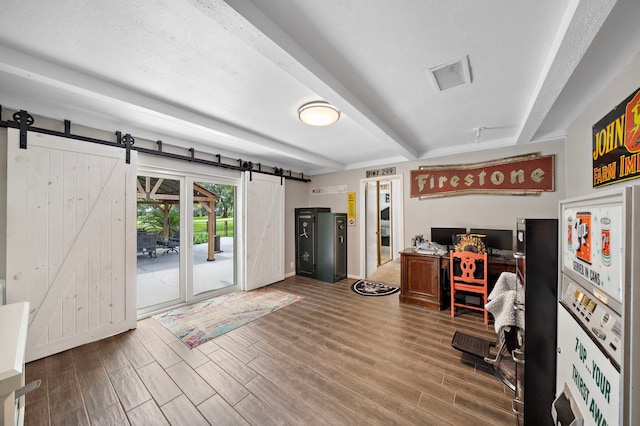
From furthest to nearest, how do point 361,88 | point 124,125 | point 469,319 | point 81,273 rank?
1. point 469,319
2. point 124,125
3. point 81,273
4. point 361,88

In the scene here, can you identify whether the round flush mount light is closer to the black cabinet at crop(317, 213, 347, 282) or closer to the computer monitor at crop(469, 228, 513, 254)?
the black cabinet at crop(317, 213, 347, 282)

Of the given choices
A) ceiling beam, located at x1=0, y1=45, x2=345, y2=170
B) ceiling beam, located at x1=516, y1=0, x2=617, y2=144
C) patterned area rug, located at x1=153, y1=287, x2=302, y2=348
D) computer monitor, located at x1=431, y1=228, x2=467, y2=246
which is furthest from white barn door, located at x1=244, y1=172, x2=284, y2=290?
ceiling beam, located at x1=516, y1=0, x2=617, y2=144

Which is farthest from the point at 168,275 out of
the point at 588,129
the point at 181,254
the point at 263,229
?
the point at 588,129

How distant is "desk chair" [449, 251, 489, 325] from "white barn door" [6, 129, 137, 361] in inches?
166

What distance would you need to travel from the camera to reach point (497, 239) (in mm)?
3365

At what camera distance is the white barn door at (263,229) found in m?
4.28

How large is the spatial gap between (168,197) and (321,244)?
2.95 metres

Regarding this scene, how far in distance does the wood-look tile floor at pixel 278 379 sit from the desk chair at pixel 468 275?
37 cm

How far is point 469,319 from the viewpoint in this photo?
118 inches

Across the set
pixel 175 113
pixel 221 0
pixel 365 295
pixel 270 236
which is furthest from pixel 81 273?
pixel 365 295

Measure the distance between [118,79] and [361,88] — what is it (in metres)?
2.06

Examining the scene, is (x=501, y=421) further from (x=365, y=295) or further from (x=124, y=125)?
(x=124, y=125)

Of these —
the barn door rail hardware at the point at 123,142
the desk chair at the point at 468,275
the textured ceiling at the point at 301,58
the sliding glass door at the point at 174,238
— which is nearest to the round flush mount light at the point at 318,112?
the textured ceiling at the point at 301,58

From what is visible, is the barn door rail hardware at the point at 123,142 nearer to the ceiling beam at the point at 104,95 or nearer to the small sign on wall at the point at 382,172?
the ceiling beam at the point at 104,95
